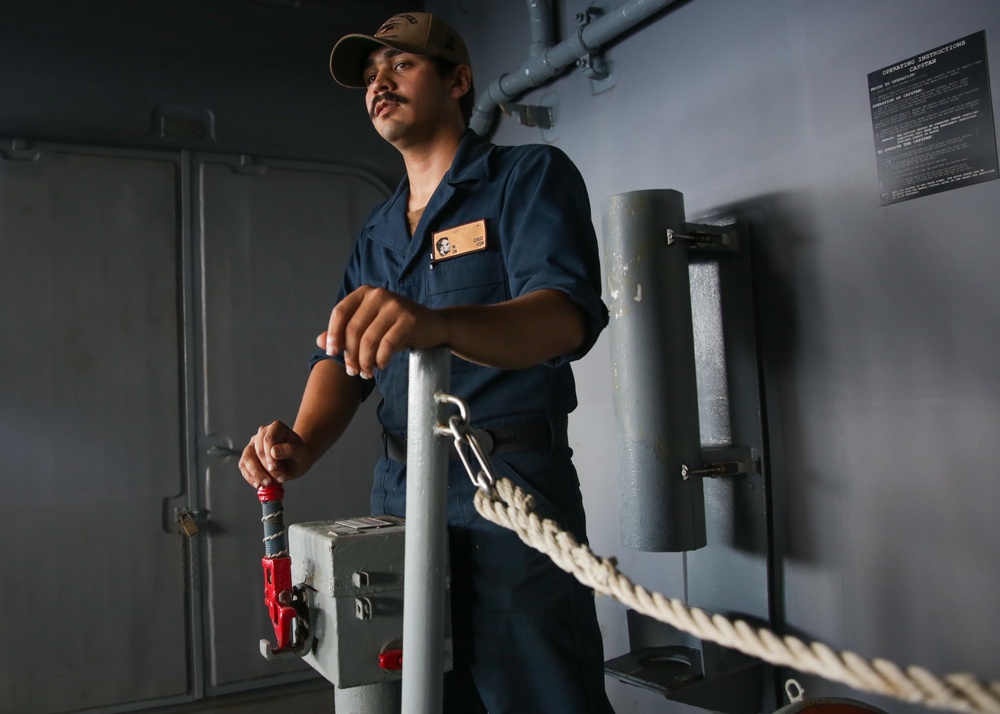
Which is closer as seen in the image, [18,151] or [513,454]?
[513,454]

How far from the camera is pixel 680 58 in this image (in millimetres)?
2201

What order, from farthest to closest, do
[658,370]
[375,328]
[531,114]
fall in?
[531,114]
[658,370]
[375,328]

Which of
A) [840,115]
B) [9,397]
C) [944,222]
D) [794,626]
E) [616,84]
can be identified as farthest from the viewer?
[9,397]

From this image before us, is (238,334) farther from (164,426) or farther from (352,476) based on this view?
(352,476)

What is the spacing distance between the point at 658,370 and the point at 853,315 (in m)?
0.44

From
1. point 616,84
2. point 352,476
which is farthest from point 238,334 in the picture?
point 616,84

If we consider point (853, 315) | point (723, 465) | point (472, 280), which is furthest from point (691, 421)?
point (472, 280)

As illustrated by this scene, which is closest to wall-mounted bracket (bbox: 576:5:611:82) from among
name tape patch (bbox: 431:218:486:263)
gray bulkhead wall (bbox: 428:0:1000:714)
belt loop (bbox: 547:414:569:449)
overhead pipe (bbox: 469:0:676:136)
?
overhead pipe (bbox: 469:0:676:136)

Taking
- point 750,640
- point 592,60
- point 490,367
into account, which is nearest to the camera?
point 750,640

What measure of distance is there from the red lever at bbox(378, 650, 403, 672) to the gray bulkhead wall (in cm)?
108

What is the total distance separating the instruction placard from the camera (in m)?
1.51

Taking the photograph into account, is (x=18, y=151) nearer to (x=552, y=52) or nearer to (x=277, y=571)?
(x=552, y=52)

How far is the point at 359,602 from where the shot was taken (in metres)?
1.22

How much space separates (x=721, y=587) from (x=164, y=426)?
2.03 m
